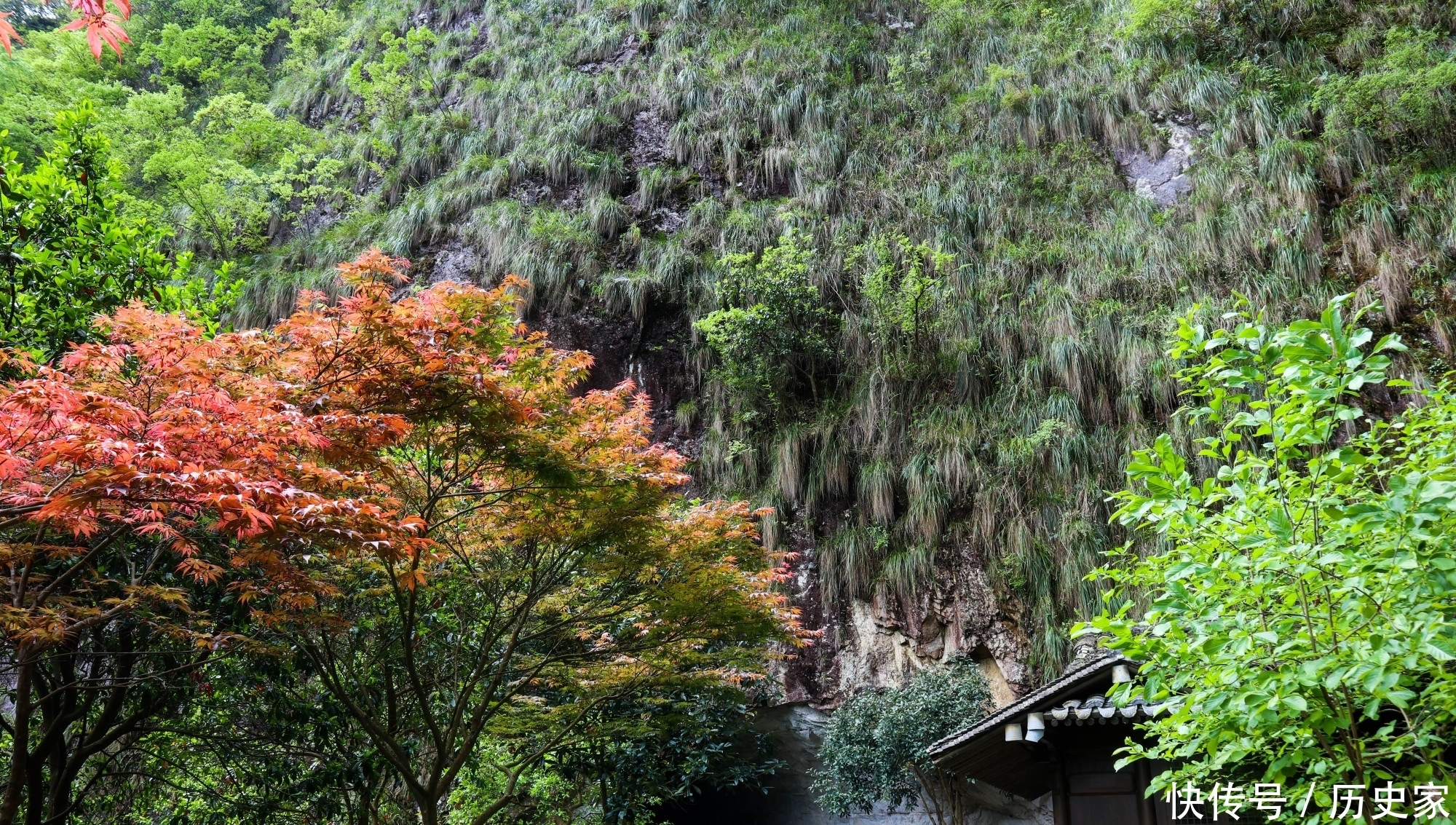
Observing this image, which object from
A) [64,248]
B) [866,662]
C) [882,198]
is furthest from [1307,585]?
[882,198]

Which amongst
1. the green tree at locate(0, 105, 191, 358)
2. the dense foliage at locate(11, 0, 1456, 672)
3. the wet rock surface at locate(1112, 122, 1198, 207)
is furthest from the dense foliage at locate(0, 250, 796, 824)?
the wet rock surface at locate(1112, 122, 1198, 207)

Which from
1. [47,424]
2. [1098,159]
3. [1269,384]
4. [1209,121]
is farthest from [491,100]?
[1269,384]

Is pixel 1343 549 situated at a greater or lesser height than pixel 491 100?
lesser

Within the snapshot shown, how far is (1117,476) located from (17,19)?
25125 millimetres

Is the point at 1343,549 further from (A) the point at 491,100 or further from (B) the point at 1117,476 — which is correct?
(A) the point at 491,100

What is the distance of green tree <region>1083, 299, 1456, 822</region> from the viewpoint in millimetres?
2994

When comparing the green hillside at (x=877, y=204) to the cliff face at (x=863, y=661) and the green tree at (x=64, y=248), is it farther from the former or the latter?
the green tree at (x=64, y=248)

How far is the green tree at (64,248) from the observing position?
631 centimetres

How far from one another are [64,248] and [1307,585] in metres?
8.22

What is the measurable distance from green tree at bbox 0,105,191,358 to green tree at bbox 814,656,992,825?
8.20 m

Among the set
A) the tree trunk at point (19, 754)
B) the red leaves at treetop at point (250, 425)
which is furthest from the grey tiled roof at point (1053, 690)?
the tree trunk at point (19, 754)

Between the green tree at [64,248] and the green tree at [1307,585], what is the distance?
7.27m

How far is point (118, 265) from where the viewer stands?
22.1 ft

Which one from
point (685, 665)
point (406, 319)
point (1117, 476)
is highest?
point (406, 319)
